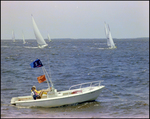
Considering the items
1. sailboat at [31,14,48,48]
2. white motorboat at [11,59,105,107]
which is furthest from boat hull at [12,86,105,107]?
sailboat at [31,14,48,48]

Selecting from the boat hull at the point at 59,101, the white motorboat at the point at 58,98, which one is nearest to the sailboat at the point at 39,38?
the white motorboat at the point at 58,98

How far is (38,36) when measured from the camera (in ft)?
88.0

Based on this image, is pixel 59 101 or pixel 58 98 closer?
pixel 58 98

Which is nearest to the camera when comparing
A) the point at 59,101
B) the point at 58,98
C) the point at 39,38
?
the point at 58,98

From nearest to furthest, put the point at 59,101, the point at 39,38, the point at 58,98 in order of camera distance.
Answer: the point at 58,98, the point at 59,101, the point at 39,38

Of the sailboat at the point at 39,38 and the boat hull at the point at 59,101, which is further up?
the sailboat at the point at 39,38

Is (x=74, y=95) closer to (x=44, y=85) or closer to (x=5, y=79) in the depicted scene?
(x=44, y=85)

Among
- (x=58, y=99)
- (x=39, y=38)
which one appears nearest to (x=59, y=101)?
(x=58, y=99)

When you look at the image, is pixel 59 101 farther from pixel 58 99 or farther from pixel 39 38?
pixel 39 38

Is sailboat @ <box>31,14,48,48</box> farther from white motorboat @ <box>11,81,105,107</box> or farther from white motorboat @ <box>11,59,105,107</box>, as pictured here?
white motorboat @ <box>11,81,105,107</box>

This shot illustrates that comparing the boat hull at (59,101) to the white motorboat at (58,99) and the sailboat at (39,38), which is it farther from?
the sailboat at (39,38)

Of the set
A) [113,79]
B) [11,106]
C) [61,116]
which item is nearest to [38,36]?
[113,79]

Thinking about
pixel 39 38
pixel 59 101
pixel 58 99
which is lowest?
pixel 59 101

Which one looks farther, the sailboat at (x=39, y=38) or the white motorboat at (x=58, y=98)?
the sailboat at (x=39, y=38)
